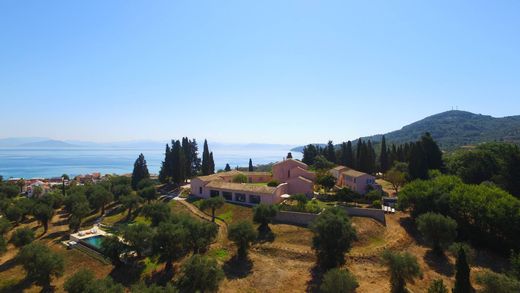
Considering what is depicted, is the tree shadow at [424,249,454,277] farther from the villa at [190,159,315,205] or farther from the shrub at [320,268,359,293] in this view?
the villa at [190,159,315,205]

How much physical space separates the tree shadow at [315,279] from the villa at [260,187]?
1617 centimetres

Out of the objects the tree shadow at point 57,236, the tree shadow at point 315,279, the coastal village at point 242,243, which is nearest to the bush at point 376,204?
the coastal village at point 242,243

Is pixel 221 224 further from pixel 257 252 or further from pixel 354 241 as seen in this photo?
pixel 354 241

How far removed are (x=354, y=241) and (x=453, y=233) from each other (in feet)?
32.1

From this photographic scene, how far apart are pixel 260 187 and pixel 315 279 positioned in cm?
2092

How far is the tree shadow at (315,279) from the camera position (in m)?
26.0

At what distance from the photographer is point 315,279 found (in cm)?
2736

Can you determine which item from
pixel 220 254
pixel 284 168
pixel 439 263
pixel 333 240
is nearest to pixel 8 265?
pixel 220 254

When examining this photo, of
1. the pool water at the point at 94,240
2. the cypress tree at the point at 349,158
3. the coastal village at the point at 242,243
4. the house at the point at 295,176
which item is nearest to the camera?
the coastal village at the point at 242,243

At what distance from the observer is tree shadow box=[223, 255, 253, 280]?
28.9 metres

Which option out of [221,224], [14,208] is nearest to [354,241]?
[221,224]

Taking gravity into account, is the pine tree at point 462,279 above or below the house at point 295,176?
below

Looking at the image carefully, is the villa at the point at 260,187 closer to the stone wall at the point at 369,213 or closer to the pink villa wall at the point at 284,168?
the pink villa wall at the point at 284,168

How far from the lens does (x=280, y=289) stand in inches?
1038
